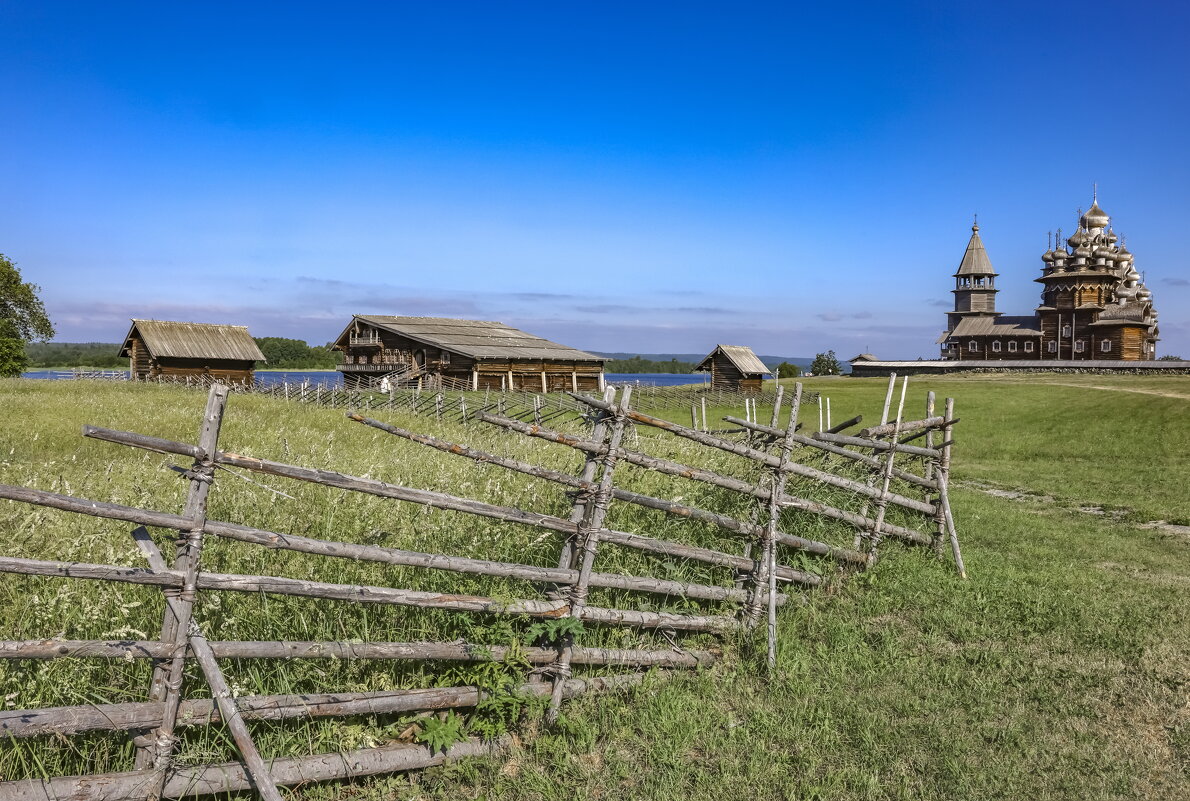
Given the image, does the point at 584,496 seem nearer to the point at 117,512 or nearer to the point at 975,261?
the point at 117,512

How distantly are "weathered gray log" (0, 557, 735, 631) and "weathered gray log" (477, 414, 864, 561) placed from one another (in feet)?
3.25

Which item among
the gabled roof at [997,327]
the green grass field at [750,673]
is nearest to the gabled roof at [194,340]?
the green grass field at [750,673]

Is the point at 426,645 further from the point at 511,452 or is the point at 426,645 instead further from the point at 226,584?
the point at 511,452

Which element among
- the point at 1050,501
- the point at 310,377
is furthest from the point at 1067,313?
the point at 310,377

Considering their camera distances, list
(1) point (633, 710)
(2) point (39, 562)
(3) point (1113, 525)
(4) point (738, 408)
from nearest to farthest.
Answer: (2) point (39, 562)
(1) point (633, 710)
(3) point (1113, 525)
(4) point (738, 408)

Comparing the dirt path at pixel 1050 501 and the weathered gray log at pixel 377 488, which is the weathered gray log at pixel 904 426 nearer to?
the weathered gray log at pixel 377 488

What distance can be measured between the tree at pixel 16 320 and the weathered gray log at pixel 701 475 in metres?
51.5

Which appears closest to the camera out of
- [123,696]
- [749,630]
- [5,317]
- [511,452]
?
[123,696]

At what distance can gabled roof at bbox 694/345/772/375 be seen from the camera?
4772 cm

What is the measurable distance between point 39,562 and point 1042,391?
129 ft

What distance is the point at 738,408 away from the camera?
4231 centimetres

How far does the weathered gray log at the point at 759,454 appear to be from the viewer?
5.38 meters

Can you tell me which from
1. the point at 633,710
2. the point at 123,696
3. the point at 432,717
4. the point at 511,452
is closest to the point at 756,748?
the point at 633,710

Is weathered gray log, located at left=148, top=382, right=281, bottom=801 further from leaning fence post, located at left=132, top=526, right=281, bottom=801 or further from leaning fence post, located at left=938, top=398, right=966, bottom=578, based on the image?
leaning fence post, located at left=938, top=398, right=966, bottom=578
